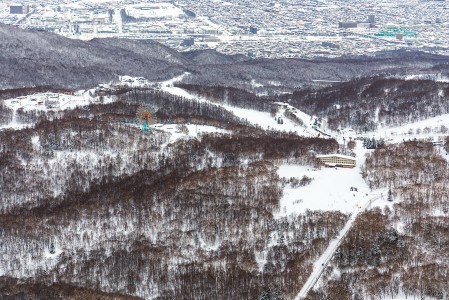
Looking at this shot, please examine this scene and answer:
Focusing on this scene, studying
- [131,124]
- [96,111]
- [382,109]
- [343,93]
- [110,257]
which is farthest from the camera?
[343,93]

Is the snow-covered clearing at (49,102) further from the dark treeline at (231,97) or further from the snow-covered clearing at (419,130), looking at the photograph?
the snow-covered clearing at (419,130)

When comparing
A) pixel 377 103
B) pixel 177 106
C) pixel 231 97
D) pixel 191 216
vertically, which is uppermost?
pixel 377 103

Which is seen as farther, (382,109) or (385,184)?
(382,109)

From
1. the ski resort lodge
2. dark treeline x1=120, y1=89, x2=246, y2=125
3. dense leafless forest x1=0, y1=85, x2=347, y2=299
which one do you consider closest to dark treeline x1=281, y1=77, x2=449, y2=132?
dark treeline x1=120, y1=89, x2=246, y2=125

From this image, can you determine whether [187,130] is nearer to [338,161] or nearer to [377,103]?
[338,161]

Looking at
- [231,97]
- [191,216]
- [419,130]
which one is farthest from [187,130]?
[419,130]

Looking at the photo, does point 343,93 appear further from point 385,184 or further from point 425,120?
point 385,184

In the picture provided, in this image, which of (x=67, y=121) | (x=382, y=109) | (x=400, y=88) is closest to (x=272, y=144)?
(x=67, y=121)
